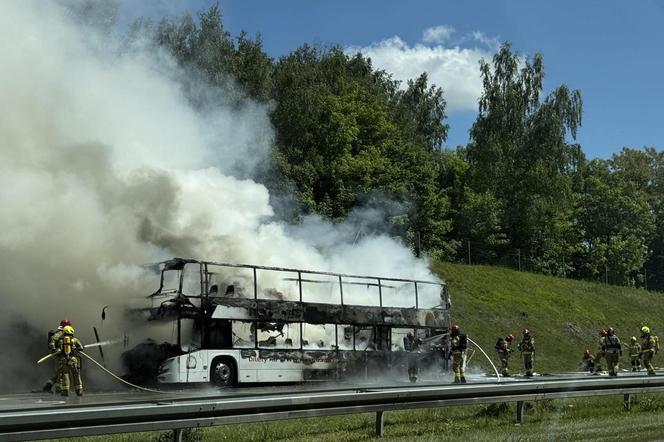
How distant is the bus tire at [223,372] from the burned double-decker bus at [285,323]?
0.08ft

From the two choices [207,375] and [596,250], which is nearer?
[207,375]

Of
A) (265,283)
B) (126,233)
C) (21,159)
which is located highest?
(21,159)

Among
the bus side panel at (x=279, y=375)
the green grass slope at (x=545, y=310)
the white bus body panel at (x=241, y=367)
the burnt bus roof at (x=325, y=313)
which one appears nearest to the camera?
the white bus body panel at (x=241, y=367)

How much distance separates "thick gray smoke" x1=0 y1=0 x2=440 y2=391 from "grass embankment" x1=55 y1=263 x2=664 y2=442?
32.6ft

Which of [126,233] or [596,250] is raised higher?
[596,250]

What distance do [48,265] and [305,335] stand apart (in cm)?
741

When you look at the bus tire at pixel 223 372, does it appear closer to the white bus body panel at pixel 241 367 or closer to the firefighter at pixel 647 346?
the white bus body panel at pixel 241 367

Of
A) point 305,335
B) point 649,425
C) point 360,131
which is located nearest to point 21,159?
point 305,335

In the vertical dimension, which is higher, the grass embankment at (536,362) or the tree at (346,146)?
the tree at (346,146)

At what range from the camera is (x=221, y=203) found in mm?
24141

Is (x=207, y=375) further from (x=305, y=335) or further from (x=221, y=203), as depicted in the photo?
(x=221, y=203)

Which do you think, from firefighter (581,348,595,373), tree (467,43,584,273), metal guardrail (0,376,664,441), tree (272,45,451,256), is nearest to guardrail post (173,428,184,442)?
metal guardrail (0,376,664,441)

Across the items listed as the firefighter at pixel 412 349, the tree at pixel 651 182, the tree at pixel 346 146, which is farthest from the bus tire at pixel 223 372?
the tree at pixel 651 182

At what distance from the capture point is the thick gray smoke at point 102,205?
69.5 feet
